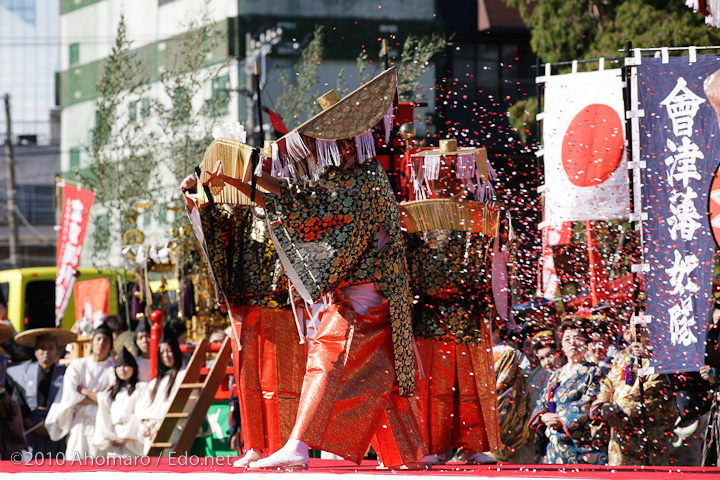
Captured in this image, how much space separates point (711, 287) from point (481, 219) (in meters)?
1.48

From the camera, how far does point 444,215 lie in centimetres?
591

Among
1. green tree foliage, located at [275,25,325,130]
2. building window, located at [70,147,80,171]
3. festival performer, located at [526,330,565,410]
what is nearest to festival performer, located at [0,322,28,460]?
festival performer, located at [526,330,565,410]

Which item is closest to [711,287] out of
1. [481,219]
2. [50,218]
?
[481,219]

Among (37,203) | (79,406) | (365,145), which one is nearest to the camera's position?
(365,145)

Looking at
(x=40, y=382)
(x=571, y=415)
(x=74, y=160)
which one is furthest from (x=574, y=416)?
(x=74, y=160)

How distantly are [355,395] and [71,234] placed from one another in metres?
8.22

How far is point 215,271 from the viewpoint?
5738 mm

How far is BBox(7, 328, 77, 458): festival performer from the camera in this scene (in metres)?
8.85

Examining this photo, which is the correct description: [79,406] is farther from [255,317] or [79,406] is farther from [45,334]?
[255,317]

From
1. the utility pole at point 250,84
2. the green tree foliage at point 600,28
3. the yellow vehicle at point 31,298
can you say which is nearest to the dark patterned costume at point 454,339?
the green tree foliage at point 600,28

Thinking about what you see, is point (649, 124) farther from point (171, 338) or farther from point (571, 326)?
point (171, 338)

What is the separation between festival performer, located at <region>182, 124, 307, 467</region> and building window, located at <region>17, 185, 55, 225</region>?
28287 millimetres

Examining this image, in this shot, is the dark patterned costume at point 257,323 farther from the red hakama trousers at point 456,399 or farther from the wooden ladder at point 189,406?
the wooden ladder at point 189,406

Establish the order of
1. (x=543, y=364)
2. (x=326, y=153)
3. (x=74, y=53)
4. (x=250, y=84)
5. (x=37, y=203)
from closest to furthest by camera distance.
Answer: (x=326, y=153), (x=543, y=364), (x=250, y=84), (x=74, y=53), (x=37, y=203)
